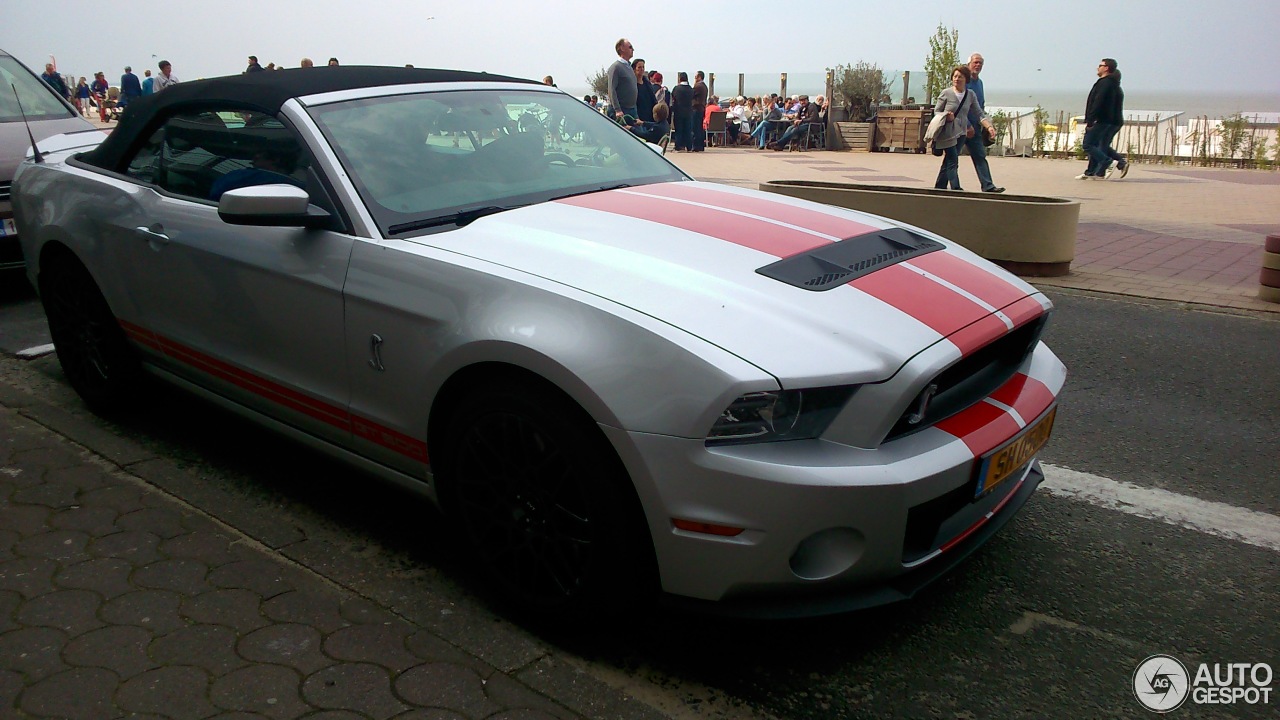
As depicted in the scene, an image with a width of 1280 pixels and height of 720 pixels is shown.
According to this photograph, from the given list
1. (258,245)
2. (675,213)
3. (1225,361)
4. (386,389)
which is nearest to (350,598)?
(386,389)

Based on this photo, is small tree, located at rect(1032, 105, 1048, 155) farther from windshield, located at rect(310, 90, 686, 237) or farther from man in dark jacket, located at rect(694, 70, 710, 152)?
windshield, located at rect(310, 90, 686, 237)

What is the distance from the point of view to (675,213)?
316 centimetres

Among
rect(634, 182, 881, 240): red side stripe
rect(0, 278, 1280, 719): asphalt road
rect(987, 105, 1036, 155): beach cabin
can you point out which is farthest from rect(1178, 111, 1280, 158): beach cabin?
rect(634, 182, 881, 240): red side stripe

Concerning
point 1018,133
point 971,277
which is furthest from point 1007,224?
point 1018,133

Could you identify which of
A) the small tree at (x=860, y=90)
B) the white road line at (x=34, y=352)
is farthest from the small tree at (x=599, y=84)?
the white road line at (x=34, y=352)

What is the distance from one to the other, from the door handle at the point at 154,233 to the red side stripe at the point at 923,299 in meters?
2.55

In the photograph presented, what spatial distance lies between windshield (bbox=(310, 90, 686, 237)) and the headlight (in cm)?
122

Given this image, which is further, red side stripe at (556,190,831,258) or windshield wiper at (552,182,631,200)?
windshield wiper at (552,182,631,200)

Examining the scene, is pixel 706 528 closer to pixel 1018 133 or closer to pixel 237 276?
pixel 237 276

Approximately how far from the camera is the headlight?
2199mm

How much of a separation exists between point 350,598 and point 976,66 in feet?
40.8

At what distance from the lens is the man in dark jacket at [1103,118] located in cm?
1450

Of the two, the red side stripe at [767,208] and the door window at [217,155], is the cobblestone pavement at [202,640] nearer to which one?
the door window at [217,155]

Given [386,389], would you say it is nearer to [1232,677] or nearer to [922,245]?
[922,245]
